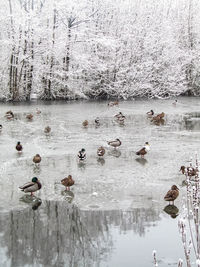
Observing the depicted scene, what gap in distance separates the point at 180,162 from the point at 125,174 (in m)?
2.24

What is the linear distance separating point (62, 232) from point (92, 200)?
189 centimetres

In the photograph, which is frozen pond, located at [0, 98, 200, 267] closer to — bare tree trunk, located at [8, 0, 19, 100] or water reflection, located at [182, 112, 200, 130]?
water reflection, located at [182, 112, 200, 130]

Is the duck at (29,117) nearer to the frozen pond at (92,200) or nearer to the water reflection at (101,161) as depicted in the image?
the frozen pond at (92,200)

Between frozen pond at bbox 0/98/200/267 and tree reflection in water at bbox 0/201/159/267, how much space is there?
2 cm

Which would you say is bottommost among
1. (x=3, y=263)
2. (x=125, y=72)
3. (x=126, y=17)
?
(x=3, y=263)

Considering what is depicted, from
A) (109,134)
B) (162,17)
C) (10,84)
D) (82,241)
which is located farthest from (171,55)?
(82,241)

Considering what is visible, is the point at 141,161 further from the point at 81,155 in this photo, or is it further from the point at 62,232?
the point at 62,232

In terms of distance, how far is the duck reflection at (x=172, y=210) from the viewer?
8656 millimetres

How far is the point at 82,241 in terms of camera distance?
7367 millimetres

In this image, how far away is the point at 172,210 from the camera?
8938mm

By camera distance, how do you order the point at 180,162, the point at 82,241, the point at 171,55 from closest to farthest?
the point at 82,241 < the point at 180,162 < the point at 171,55

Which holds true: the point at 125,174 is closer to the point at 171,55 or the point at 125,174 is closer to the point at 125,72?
the point at 125,72

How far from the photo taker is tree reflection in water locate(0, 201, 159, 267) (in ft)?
22.3

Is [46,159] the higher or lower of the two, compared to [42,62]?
lower
